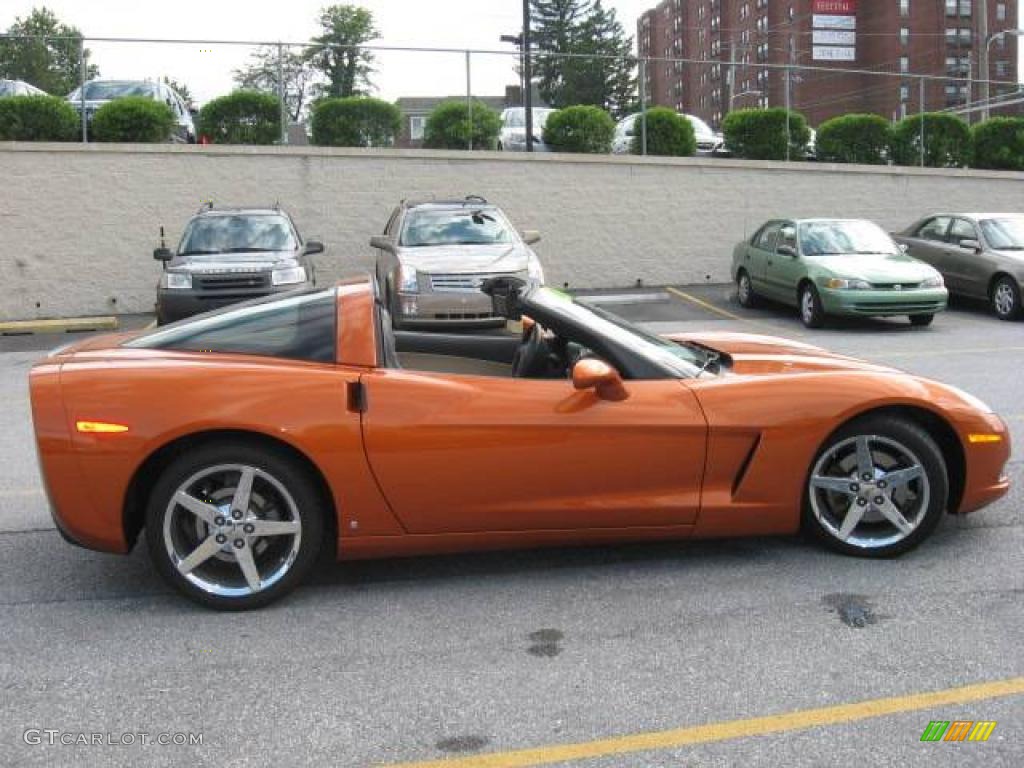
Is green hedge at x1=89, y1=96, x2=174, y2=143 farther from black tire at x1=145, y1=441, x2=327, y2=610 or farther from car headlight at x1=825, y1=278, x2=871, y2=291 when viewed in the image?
black tire at x1=145, y1=441, x2=327, y2=610

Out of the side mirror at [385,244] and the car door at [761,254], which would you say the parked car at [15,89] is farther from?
the car door at [761,254]

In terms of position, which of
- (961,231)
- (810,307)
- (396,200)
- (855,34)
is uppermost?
(855,34)

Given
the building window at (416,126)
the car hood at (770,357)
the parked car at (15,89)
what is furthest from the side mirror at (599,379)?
the parked car at (15,89)

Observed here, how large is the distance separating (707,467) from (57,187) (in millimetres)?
16052

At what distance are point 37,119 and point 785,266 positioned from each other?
12524 millimetres

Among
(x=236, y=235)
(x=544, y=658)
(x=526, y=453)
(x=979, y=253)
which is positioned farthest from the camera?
(x=979, y=253)

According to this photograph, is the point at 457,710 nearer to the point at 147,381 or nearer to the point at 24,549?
the point at 147,381

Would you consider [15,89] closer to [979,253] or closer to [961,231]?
[961,231]

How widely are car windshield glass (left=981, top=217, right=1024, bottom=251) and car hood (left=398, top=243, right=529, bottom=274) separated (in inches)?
306

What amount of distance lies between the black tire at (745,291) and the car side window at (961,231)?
10.8 ft

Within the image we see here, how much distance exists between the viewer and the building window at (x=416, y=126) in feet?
64.6

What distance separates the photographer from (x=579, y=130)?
20.3m

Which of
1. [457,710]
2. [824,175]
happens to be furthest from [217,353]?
[824,175]

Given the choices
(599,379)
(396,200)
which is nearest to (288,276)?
(396,200)
